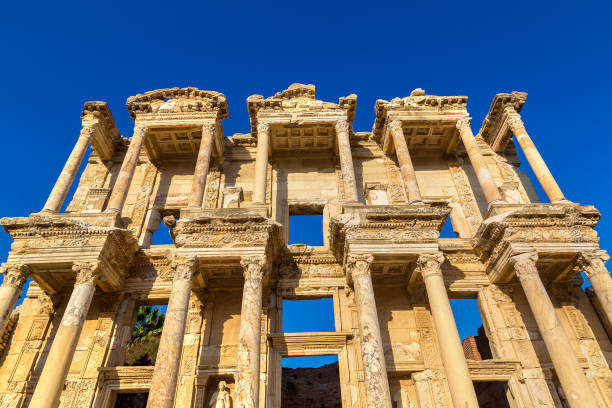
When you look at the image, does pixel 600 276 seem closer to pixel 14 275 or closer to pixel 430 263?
pixel 430 263

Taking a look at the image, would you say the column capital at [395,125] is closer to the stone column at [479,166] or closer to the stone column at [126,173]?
the stone column at [479,166]

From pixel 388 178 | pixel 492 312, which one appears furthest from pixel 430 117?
pixel 492 312

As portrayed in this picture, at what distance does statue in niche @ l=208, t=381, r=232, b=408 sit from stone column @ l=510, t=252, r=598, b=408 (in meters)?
8.41

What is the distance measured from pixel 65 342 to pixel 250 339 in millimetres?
4745

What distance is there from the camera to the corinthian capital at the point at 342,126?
50.0 feet

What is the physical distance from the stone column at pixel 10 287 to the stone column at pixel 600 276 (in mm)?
16002

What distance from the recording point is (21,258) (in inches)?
442

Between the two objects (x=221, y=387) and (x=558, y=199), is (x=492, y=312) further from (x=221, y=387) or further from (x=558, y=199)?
(x=221, y=387)

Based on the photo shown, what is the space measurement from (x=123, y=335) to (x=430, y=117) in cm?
1361

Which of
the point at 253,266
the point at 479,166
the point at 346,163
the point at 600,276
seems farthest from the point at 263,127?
the point at 600,276

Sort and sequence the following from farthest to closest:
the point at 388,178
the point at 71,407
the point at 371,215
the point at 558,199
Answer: the point at 388,178
the point at 558,199
the point at 371,215
the point at 71,407

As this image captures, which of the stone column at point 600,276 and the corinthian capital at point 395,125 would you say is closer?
the stone column at point 600,276

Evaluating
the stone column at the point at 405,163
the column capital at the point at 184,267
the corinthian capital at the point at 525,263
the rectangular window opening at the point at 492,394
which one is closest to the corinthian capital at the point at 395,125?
the stone column at the point at 405,163

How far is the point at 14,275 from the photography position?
36.0 feet
